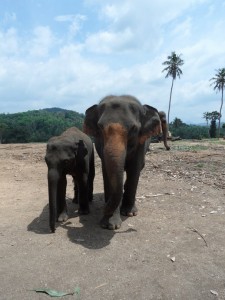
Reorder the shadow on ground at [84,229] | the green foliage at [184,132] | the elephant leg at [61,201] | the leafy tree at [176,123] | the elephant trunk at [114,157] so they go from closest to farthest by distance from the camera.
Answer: the elephant trunk at [114,157]
the shadow on ground at [84,229]
the elephant leg at [61,201]
the green foliage at [184,132]
the leafy tree at [176,123]

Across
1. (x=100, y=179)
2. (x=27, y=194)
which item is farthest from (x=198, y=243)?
(x=100, y=179)

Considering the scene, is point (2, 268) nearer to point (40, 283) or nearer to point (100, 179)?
point (40, 283)

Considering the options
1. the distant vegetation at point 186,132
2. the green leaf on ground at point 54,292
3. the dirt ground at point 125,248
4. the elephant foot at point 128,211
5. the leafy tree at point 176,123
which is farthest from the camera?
the leafy tree at point 176,123

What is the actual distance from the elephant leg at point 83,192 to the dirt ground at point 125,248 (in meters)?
0.17

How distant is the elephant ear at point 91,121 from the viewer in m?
7.43

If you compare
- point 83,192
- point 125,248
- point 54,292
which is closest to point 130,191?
point 83,192

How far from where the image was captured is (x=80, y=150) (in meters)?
7.14

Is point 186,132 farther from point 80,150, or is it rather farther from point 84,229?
point 84,229

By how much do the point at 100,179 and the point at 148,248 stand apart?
5.81m

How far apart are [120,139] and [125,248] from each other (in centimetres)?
173

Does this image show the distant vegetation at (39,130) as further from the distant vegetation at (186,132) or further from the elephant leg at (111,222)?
the elephant leg at (111,222)

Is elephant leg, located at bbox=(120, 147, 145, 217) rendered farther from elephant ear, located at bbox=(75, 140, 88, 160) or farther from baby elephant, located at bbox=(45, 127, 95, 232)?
elephant ear, located at bbox=(75, 140, 88, 160)

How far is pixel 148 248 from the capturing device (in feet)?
19.6

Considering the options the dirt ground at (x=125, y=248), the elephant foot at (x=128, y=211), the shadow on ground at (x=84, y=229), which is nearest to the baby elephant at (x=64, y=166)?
the shadow on ground at (x=84, y=229)
